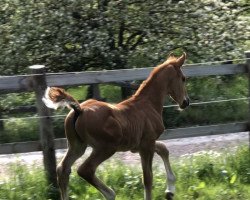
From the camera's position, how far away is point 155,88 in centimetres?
622

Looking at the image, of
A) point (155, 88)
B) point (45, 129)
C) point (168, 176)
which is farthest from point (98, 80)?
point (168, 176)

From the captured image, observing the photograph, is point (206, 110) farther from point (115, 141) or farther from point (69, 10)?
point (115, 141)

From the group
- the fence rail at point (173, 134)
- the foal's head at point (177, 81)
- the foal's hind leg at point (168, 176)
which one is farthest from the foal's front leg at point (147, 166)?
the fence rail at point (173, 134)

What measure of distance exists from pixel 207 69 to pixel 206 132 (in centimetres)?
81

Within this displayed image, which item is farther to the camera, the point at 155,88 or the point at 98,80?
the point at 98,80

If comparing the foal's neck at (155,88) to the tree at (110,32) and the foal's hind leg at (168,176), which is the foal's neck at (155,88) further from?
the tree at (110,32)

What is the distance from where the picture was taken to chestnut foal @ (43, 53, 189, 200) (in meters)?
5.32

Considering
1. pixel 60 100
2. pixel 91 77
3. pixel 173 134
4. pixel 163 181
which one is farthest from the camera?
pixel 173 134

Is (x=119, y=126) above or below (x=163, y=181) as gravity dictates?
above

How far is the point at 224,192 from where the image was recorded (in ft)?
20.6

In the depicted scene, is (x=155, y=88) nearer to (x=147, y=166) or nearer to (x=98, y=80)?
(x=98, y=80)

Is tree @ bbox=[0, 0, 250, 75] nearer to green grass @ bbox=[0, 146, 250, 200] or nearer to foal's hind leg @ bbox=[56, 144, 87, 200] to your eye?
green grass @ bbox=[0, 146, 250, 200]

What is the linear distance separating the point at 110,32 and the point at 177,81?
4307mm

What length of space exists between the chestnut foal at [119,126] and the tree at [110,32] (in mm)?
3945
